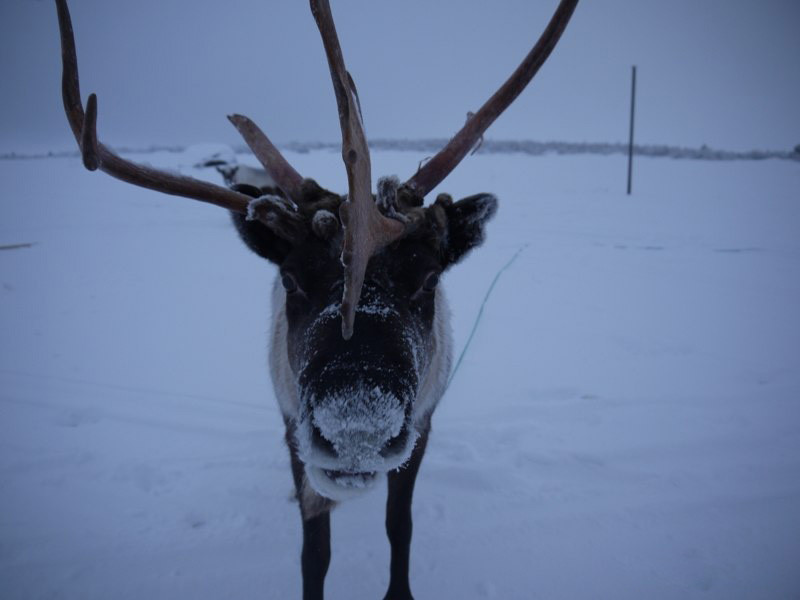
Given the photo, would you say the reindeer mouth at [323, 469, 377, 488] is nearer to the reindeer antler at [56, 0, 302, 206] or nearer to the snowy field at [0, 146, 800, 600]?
the reindeer antler at [56, 0, 302, 206]

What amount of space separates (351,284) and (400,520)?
182 centimetres

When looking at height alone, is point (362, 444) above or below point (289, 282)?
below

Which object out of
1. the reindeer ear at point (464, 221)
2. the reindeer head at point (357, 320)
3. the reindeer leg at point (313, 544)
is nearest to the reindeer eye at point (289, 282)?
the reindeer head at point (357, 320)

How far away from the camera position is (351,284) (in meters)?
1.45

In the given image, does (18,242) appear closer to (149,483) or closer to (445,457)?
(149,483)

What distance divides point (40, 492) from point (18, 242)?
927 centimetres

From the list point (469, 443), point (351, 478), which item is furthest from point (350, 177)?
point (469, 443)

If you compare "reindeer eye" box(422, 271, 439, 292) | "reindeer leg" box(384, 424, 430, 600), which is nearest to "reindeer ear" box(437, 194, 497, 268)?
"reindeer eye" box(422, 271, 439, 292)

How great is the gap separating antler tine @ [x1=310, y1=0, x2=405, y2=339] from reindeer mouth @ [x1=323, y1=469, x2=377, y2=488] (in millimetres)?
481

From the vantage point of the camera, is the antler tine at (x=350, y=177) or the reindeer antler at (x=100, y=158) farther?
the reindeer antler at (x=100, y=158)

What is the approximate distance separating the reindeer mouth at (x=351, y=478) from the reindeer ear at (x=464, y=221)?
121 cm

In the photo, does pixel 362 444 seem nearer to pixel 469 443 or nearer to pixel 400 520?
pixel 400 520

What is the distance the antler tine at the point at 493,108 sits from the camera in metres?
2.21

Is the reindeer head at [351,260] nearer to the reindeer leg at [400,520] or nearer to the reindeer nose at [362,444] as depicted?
the reindeer nose at [362,444]
